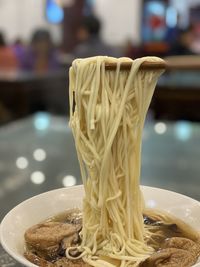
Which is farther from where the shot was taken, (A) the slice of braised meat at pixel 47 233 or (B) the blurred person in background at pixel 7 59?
(B) the blurred person in background at pixel 7 59

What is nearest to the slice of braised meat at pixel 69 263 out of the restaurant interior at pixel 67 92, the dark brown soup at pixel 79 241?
the dark brown soup at pixel 79 241

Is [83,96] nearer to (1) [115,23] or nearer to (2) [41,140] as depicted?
(2) [41,140]

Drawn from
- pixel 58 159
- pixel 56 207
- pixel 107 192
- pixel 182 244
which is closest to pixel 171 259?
pixel 182 244

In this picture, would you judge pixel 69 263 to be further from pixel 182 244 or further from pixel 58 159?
pixel 58 159

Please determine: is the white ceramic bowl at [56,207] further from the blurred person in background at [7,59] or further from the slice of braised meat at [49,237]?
the blurred person in background at [7,59]

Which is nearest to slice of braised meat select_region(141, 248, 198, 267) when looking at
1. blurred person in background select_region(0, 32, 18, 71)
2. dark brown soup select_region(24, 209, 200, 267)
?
dark brown soup select_region(24, 209, 200, 267)

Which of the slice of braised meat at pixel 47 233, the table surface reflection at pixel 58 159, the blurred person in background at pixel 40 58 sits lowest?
the table surface reflection at pixel 58 159
